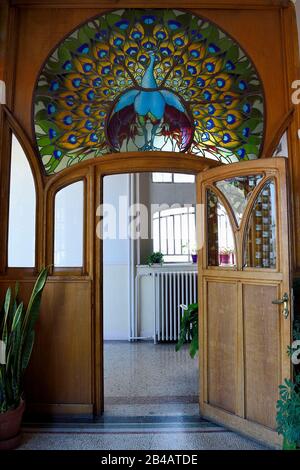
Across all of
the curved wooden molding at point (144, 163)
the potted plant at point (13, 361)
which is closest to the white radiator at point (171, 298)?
the curved wooden molding at point (144, 163)

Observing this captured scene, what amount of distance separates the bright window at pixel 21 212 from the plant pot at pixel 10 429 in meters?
1.10

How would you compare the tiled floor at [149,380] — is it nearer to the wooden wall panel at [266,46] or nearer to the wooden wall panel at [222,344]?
the wooden wall panel at [222,344]

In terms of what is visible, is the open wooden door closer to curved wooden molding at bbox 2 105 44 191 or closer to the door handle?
the door handle

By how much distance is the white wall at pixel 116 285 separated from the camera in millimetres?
5008

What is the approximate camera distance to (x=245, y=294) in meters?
2.40

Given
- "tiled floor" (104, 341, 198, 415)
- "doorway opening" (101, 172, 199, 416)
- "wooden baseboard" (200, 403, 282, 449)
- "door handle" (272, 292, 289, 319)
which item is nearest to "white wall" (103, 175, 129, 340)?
"doorway opening" (101, 172, 199, 416)

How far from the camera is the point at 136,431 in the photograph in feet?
8.05

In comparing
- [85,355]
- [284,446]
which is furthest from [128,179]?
[284,446]

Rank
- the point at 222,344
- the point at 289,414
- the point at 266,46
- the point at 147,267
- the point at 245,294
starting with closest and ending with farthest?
the point at 289,414 < the point at 245,294 < the point at 222,344 < the point at 266,46 < the point at 147,267

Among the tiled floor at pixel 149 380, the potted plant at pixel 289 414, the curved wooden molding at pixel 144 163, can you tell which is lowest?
the tiled floor at pixel 149 380

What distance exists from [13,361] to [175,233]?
3.57 m

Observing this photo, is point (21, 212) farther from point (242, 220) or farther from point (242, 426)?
point (242, 426)

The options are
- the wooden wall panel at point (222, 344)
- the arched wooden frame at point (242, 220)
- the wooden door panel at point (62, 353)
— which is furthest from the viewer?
the wooden door panel at point (62, 353)

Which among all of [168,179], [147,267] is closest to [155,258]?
[147,267]
